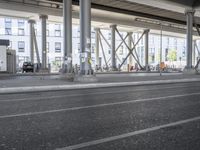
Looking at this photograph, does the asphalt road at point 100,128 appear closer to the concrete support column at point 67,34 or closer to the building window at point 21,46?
the concrete support column at point 67,34

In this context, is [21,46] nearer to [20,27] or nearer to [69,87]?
[20,27]

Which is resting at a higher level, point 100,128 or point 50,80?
point 50,80

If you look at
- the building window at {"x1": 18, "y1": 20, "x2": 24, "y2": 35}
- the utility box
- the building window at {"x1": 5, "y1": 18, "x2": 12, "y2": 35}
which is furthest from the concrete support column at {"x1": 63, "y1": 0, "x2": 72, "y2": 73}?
the building window at {"x1": 18, "y1": 20, "x2": 24, "y2": 35}

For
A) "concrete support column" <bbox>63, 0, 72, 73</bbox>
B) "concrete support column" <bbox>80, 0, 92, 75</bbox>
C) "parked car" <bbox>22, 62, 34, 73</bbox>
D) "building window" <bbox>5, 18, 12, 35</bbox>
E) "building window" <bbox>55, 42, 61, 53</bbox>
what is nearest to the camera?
"concrete support column" <bbox>80, 0, 92, 75</bbox>

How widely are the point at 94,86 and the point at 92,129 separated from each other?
1294 centimetres

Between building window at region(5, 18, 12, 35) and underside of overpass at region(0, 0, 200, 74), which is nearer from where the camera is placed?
underside of overpass at region(0, 0, 200, 74)

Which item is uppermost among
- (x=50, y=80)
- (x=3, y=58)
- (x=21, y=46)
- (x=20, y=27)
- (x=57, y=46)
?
(x=20, y=27)

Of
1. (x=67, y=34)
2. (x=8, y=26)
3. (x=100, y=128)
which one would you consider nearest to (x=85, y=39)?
(x=67, y=34)

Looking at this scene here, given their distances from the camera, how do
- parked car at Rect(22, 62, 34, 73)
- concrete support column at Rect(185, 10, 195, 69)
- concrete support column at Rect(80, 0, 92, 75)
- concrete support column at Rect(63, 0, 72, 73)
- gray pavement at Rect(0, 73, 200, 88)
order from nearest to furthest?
gray pavement at Rect(0, 73, 200, 88)
concrete support column at Rect(80, 0, 92, 75)
concrete support column at Rect(63, 0, 72, 73)
concrete support column at Rect(185, 10, 195, 69)
parked car at Rect(22, 62, 34, 73)

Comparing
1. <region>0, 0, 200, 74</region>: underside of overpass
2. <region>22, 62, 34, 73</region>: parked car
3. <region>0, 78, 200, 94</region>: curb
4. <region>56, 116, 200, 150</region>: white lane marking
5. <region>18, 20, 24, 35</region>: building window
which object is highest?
<region>18, 20, 24, 35</region>: building window

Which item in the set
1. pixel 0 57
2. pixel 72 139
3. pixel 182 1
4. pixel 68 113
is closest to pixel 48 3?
pixel 0 57

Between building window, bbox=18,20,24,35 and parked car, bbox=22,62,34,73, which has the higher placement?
building window, bbox=18,20,24,35

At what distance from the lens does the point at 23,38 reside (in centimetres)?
7331

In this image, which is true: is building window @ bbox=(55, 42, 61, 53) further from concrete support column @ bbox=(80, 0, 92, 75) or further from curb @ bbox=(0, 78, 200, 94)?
curb @ bbox=(0, 78, 200, 94)
